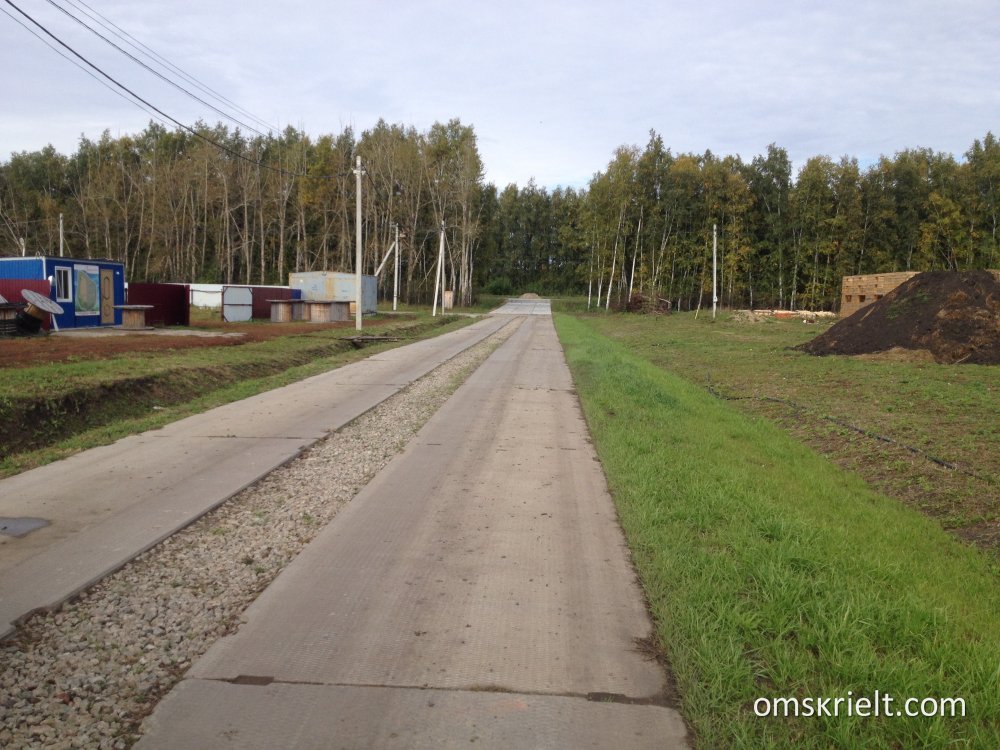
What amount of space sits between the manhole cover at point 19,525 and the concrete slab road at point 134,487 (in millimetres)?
76

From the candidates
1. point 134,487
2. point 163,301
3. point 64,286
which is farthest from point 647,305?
point 134,487

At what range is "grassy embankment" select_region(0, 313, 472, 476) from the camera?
9227 mm

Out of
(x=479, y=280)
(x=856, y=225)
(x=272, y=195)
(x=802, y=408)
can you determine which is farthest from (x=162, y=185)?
(x=802, y=408)

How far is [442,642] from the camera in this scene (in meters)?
3.71

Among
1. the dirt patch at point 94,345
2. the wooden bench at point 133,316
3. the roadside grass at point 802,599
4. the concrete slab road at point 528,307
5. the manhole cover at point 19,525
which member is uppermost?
the concrete slab road at point 528,307

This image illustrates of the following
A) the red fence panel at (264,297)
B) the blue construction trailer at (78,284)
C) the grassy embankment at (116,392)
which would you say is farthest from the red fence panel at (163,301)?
the grassy embankment at (116,392)

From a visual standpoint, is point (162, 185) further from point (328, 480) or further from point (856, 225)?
point (328, 480)

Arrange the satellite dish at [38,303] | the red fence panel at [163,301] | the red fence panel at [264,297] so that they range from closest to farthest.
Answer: the satellite dish at [38,303] < the red fence panel at [163,301] < the red fence panel at [264,297]

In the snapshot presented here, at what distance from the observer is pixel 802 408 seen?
1248 cm

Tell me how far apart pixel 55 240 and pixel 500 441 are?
82686 millimetres

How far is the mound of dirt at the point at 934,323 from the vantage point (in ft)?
63.1

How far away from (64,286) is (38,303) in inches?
156

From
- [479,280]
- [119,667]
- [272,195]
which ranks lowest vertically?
[119,667]

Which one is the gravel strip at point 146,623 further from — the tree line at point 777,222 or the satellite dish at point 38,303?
the tree line at point 777,222
